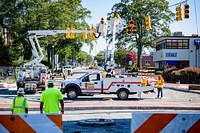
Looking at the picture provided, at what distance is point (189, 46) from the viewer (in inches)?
2415

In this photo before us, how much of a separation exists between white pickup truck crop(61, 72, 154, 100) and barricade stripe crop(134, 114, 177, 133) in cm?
1542

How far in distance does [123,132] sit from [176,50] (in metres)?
52.4

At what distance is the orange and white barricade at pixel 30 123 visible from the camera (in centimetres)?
716

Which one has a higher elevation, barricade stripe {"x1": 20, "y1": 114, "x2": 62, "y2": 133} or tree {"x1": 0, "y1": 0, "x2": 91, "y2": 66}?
tree {"x1": 0, "y1": 0, "x2": 91, "y2": 66}

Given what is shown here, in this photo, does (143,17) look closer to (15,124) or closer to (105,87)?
(105,87)

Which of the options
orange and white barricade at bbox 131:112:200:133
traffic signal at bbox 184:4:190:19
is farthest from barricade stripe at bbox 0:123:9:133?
traffic signal at bbox 184:4:190:19

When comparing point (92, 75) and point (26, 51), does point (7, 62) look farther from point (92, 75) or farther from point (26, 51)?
point (92, 75)

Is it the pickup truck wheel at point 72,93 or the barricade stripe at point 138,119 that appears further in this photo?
the pickup truck wheel at point 72,93

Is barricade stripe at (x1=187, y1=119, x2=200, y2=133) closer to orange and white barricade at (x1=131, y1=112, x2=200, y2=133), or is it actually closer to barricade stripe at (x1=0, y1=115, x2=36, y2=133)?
orange and white barricade at (x1=131, y1=112, x2=200, y2=133)

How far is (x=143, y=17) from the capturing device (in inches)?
2702

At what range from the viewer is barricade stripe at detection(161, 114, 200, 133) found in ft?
23.9

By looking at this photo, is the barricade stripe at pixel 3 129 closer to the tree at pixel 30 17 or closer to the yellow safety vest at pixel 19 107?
the yellow safety vest at pixel 19 107

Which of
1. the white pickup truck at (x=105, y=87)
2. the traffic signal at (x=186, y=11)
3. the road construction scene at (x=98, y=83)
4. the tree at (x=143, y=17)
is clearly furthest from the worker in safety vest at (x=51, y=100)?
the tree at (x=143, y=17)

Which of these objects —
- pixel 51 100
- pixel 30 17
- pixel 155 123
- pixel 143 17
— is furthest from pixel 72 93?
pixel 143 17
